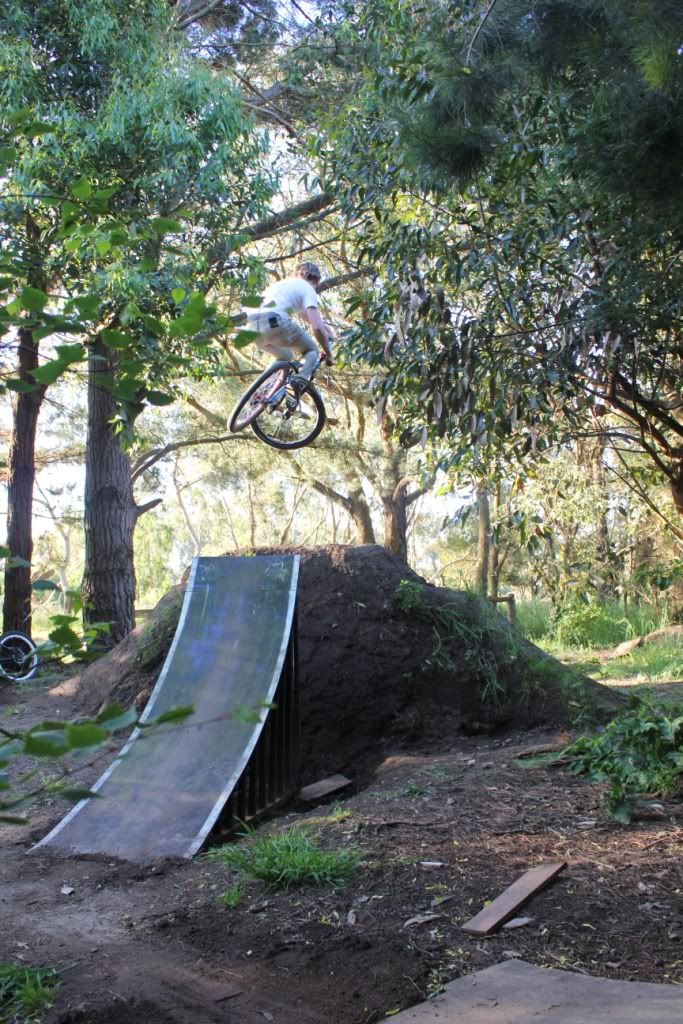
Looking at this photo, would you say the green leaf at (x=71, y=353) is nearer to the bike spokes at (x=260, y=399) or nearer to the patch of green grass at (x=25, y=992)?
the patch of green grass at (x=25, y=992)

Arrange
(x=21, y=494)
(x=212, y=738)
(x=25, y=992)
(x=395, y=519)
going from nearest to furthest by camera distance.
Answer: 1. (x=25, y=992)
2. (x=212, y=738)
3. (x=21, y=494)
4. (x=395, y=519)

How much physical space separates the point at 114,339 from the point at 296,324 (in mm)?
5809

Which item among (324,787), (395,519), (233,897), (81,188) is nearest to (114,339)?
(81,188)

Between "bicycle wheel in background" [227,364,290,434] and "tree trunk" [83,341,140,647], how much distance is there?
422 centimetres

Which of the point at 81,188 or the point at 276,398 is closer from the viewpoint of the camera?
the point at 81,188

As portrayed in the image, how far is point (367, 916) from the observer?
3297 mm

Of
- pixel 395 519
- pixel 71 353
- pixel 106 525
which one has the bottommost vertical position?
pixel 71 353

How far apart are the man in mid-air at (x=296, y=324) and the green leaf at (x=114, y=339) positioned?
16.4 ft

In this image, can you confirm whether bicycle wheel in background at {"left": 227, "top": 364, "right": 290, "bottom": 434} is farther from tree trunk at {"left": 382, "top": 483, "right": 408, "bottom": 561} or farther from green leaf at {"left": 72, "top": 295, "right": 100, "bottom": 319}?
tree trunk at {"left": 382, "top": 483, "right": 408, "bottom": 561}

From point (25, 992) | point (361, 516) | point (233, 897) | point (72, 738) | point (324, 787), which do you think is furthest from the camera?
point (361, 516)

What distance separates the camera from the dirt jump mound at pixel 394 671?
663cm

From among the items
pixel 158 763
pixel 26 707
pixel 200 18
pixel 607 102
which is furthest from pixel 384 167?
pixel 200 18

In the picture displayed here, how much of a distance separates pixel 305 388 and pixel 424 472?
1542 mm

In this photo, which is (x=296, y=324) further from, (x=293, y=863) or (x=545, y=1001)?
(x=545, y=1001)
